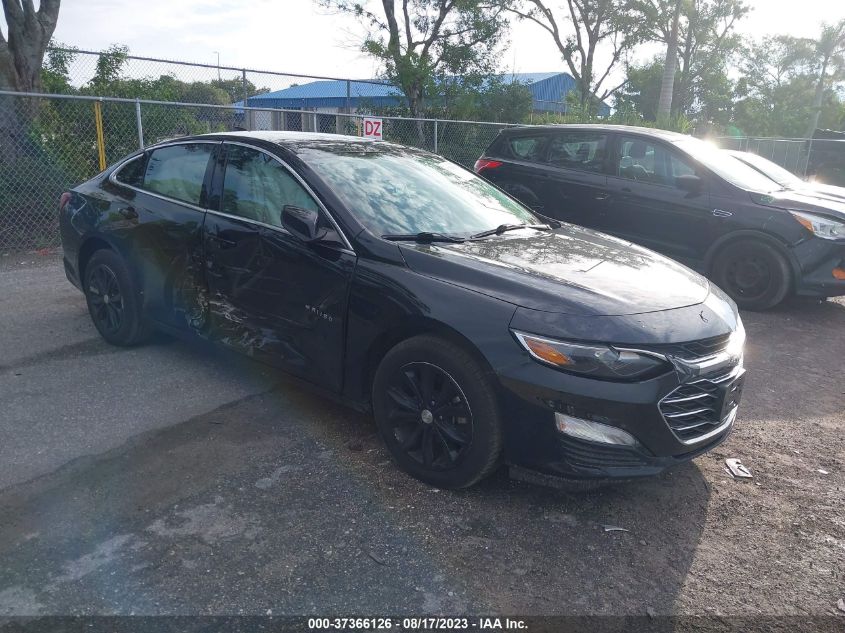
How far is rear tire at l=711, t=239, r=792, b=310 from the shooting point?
22.2 feet

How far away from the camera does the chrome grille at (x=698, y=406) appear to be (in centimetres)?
296

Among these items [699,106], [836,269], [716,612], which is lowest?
[716,612]

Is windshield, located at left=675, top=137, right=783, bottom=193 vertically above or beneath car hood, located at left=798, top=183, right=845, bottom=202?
above

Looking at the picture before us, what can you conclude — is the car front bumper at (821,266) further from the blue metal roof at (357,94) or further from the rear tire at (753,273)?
the blue metal roof at (357,94)

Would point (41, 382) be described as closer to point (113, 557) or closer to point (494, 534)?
point (113, 557)

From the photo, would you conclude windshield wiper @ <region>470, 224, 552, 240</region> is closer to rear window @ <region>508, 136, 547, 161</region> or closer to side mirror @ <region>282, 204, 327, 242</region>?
side mirror @ <region>282, 204, 327, 242</region>

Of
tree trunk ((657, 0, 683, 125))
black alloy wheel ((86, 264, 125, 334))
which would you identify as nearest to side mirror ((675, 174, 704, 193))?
black alloy wheel ((86, 264, 125, 334))

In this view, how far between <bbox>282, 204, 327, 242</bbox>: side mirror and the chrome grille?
188 centimetres

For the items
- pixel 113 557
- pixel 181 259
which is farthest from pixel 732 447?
pixel 181 259

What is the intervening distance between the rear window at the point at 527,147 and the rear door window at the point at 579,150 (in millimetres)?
154

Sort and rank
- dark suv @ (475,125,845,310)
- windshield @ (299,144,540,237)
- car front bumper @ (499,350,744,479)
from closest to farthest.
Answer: car front bumper @ (499,350,744,479)
windshield @ (299,144,540,237)
dark suv @ (475,125,845,310)

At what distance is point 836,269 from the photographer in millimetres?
6527

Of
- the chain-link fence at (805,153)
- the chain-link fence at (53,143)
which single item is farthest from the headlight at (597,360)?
the chain-link fence at (805,153)

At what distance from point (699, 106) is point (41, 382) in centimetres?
4508
